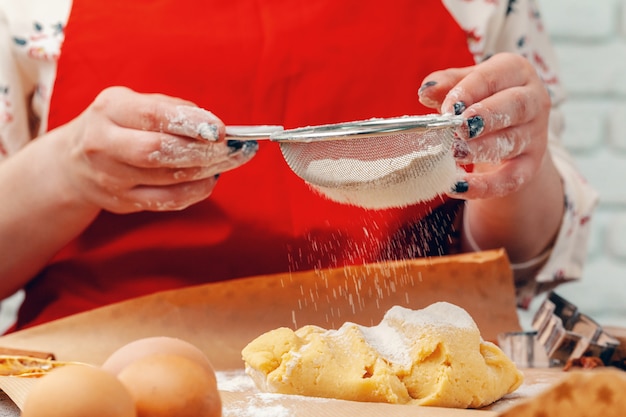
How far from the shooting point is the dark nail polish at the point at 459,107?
26.5 inches

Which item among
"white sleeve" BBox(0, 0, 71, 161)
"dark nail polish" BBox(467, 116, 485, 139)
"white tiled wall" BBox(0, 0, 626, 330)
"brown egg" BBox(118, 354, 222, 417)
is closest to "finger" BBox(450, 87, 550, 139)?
"dark nail polish" BBox(467, 116, 485, 139)

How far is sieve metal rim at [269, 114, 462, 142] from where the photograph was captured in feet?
2.03

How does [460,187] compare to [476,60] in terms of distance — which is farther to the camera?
[476,60]

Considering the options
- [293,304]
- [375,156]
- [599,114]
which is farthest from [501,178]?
[599,114]

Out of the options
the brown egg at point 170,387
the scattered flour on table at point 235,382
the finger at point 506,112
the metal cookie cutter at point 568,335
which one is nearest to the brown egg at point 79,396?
the brown egg at point 170,387

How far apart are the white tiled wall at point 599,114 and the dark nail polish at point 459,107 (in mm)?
765

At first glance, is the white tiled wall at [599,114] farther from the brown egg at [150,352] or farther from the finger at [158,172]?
the brown egg at [150,352]

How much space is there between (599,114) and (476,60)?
43 cm

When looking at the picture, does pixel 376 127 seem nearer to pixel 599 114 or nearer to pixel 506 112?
pixel 506 112

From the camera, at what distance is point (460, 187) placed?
73 cm

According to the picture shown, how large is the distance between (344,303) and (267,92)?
27 cm

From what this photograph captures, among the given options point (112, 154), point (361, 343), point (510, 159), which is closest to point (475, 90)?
point (510, 159)

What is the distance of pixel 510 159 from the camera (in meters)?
0.78

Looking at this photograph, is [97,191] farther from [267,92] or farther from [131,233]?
[267,92]
